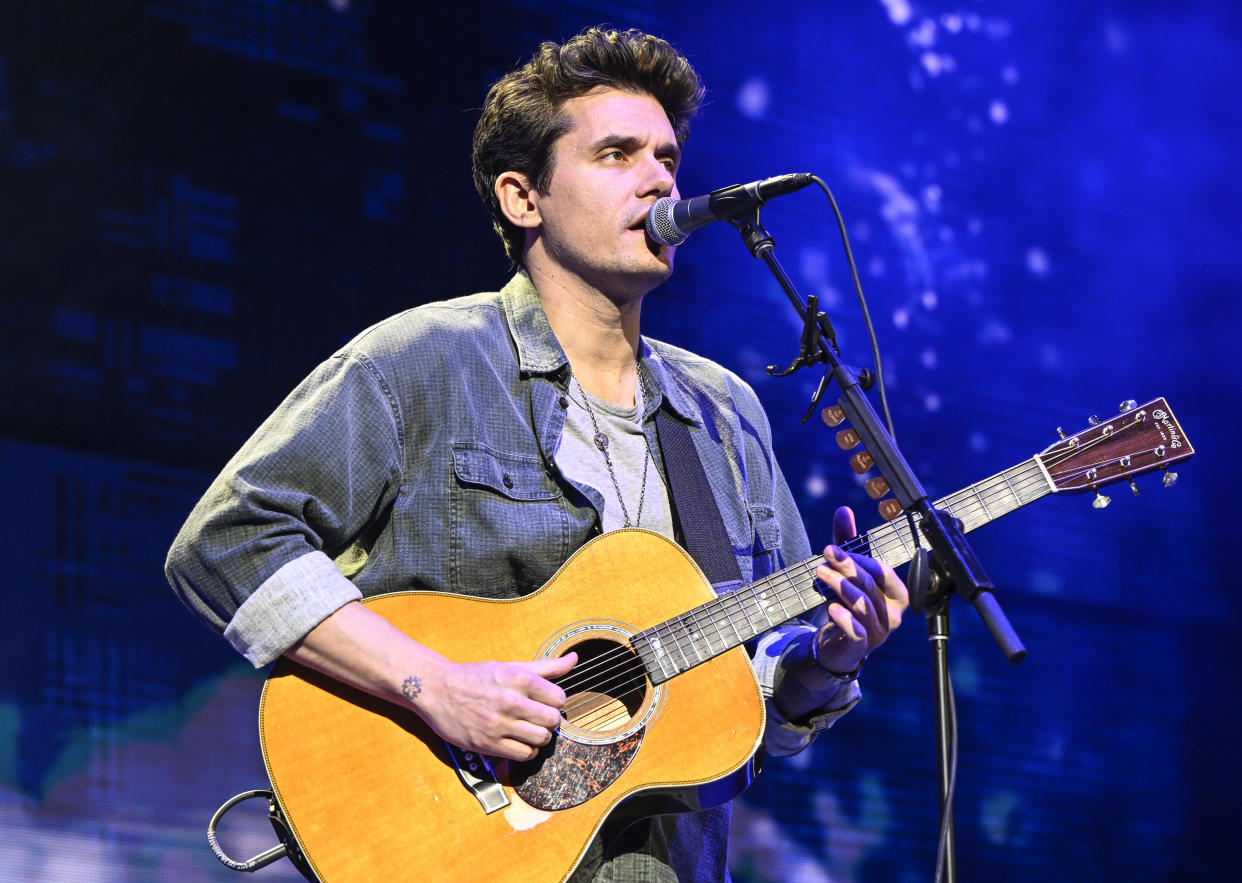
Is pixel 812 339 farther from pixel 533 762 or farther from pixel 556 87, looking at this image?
pixel 556 87

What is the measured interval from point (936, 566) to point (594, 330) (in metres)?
1.21

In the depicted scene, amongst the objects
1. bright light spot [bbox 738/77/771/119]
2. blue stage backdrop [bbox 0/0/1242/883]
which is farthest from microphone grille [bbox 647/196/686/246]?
bright light spot [bbox 738/77/771/119]

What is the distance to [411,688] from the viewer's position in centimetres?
202

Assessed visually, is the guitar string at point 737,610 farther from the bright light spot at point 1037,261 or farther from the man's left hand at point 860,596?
the bright light spot at point 1037,261

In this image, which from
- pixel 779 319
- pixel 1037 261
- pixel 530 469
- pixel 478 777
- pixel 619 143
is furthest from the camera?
pixel 1037 261

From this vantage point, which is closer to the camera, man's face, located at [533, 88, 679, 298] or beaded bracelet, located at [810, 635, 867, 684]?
beaded bracelet, located at [810, 635, 867, 684]

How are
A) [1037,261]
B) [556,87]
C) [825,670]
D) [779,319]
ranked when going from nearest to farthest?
[825,670], [556,87], [779,319], [1037,261]

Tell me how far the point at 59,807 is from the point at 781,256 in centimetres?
→ 295

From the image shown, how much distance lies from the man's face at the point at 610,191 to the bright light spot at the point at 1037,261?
2443 millimetres

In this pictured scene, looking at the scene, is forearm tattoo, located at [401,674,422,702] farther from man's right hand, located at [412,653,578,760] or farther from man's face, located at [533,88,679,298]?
man's face, located at [533,88,679,298]

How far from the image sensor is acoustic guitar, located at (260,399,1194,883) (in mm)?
1982

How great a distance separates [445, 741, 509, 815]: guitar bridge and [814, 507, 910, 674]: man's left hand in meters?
0.68

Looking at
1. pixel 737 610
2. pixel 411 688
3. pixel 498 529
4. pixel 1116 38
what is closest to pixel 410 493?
pixel 498 529

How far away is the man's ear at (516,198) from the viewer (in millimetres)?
2854
